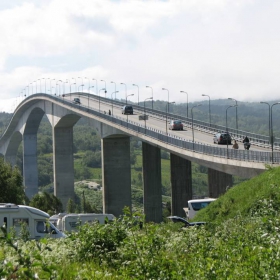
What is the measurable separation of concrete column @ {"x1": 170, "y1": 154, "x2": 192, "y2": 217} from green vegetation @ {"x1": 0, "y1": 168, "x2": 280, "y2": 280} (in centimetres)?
6589

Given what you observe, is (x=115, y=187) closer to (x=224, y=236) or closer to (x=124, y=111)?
(x=124, y=111)

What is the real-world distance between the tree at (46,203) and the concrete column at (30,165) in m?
41.5

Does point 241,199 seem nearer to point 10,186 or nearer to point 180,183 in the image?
point 10,186

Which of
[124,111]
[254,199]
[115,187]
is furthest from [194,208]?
[124,111]

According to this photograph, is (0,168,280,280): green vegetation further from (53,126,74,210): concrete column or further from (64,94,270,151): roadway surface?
(53,126,74,210): concrete column

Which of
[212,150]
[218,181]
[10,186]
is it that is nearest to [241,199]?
[212,150]

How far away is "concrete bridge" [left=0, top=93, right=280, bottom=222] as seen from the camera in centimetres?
6246

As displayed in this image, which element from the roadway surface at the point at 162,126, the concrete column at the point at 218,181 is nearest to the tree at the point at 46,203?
the roadway surface at the point at 162,126

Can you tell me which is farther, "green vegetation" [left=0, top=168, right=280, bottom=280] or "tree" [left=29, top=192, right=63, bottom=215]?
"tree" [left=29, top=192, right=63, bottom=215]

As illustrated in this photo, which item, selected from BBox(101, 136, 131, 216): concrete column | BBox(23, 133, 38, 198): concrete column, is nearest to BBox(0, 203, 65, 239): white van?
BBox(101, 136, 131, 216): concrete column

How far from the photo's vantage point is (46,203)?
91562 mm

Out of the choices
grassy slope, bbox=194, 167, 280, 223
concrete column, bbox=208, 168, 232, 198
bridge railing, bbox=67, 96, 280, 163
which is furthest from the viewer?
concrete column, bbox=208, 168, 232, 198

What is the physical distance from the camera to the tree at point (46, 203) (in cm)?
8669

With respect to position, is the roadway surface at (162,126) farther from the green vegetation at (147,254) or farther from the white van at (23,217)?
the green vegetation at (147,254)
